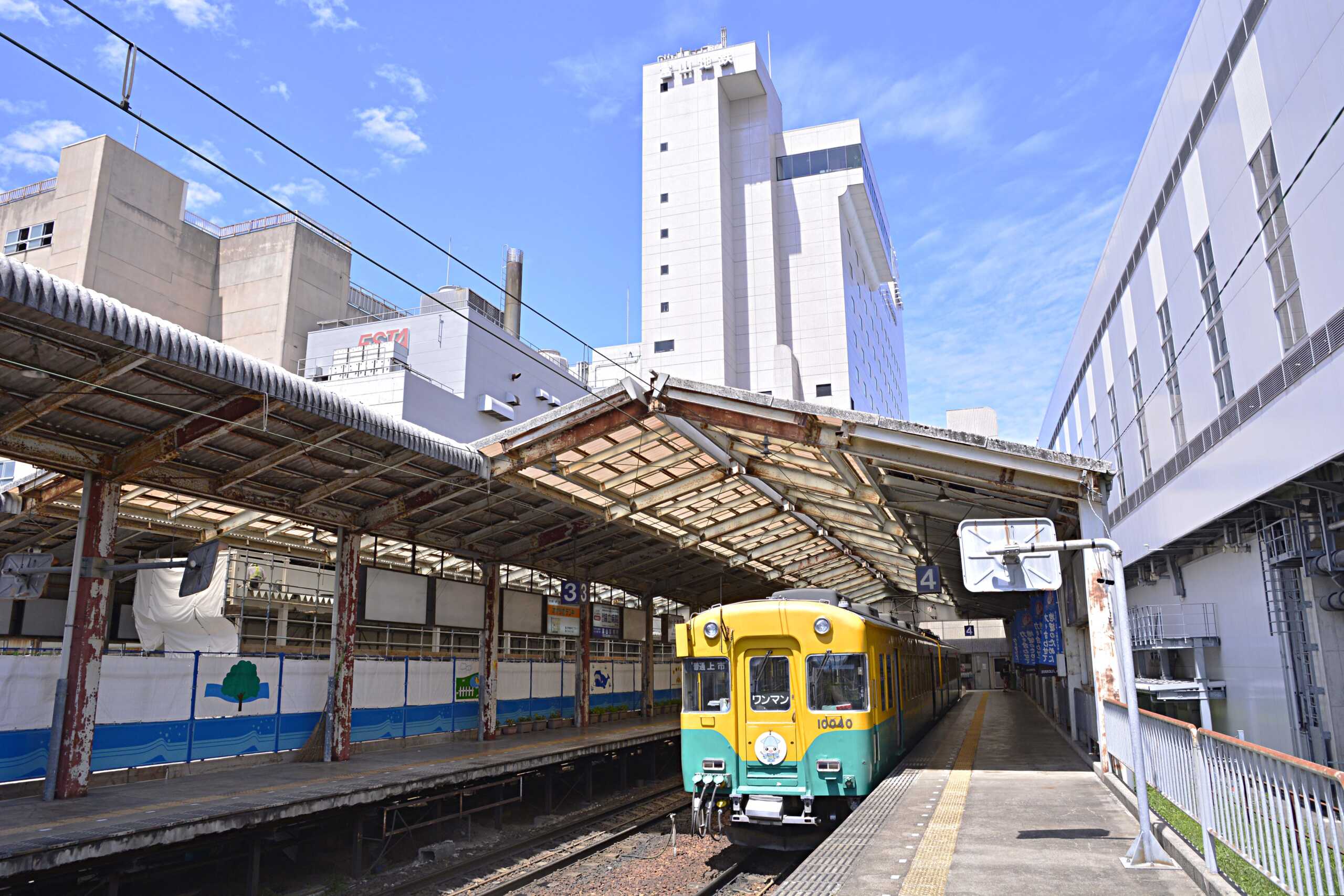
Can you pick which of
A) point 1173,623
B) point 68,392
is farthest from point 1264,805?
point 1173,623

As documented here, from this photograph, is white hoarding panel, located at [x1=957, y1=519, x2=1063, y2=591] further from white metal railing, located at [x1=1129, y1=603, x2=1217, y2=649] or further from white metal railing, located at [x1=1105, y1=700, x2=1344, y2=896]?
white metal railing, located at [x1=1129, y1=603, x2=1217, y2=649]

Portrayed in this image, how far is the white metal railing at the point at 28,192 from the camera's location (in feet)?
106

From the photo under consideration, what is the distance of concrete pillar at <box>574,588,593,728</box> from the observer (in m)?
19.1

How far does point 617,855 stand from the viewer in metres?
10.8

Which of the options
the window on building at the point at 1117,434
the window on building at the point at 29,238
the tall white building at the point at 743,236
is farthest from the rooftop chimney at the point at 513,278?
the window on building at the point at 1117,434

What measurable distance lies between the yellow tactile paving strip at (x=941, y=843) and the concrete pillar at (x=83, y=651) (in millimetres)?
8576

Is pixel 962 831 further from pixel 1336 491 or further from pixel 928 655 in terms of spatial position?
pixel 928 655

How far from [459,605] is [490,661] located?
1247mm

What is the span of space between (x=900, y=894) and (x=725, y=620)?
16.0 ft

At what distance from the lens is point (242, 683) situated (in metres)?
11.5

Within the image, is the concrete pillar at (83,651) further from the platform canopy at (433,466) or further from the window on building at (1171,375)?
the window on building at (1171,375)

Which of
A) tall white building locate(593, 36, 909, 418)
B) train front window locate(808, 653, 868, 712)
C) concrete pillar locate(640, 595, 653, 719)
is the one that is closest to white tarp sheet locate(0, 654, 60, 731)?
train front window locate(808, 653, 868, 712)

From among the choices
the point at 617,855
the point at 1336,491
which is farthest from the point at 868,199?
the point at 617,855

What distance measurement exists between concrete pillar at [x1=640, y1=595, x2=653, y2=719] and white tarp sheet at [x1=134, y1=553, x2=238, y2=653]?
37.3 feet
